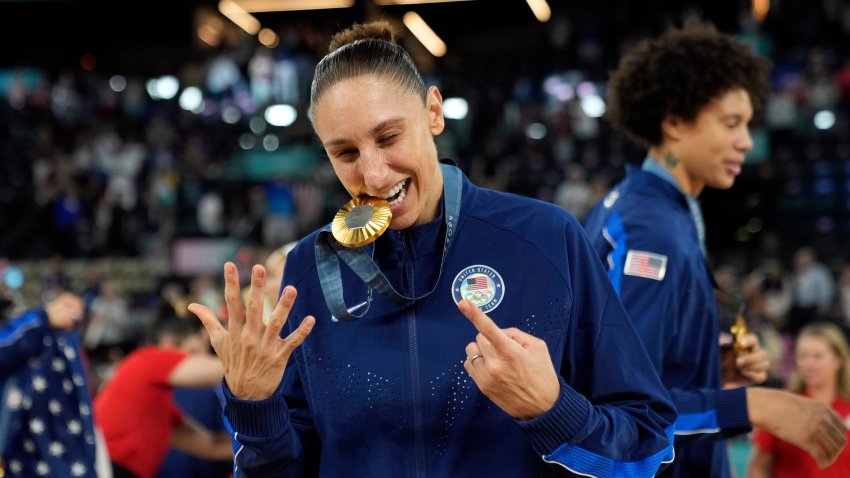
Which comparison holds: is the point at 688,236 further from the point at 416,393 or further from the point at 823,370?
the point at 823,370

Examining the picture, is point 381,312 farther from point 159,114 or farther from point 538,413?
point 159,114

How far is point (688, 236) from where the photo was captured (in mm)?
3193

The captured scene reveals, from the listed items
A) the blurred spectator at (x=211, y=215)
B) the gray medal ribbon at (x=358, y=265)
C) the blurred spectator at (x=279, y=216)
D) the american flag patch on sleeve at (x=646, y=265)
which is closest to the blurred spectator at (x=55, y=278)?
the blurred spectator at (x=211, y=215)

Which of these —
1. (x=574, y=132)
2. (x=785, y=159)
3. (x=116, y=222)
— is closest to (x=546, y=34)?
(x=574, y=132)

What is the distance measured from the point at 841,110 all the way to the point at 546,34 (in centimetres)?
799

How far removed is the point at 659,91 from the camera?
11.7 ft

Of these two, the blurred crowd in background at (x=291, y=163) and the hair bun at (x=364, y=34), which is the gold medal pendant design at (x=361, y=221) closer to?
the hair bun at (x=364, y=34)

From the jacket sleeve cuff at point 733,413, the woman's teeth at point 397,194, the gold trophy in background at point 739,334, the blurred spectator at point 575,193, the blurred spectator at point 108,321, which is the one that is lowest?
the blurred spectator at point 108,321

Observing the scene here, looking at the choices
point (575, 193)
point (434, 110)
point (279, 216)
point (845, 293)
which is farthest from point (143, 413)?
Answer: point (279, 216)

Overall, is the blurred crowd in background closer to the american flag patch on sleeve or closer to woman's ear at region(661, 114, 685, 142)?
woman's ear at region(661, 114, 685, 142)

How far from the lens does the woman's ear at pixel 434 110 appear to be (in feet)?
7.86

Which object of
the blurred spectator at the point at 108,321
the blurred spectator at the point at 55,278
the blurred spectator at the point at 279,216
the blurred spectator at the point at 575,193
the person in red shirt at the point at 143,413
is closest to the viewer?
the person in red shirt at the point at 143,413

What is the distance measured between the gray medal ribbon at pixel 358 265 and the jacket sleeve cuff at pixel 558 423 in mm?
384

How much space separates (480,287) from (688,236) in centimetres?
122
